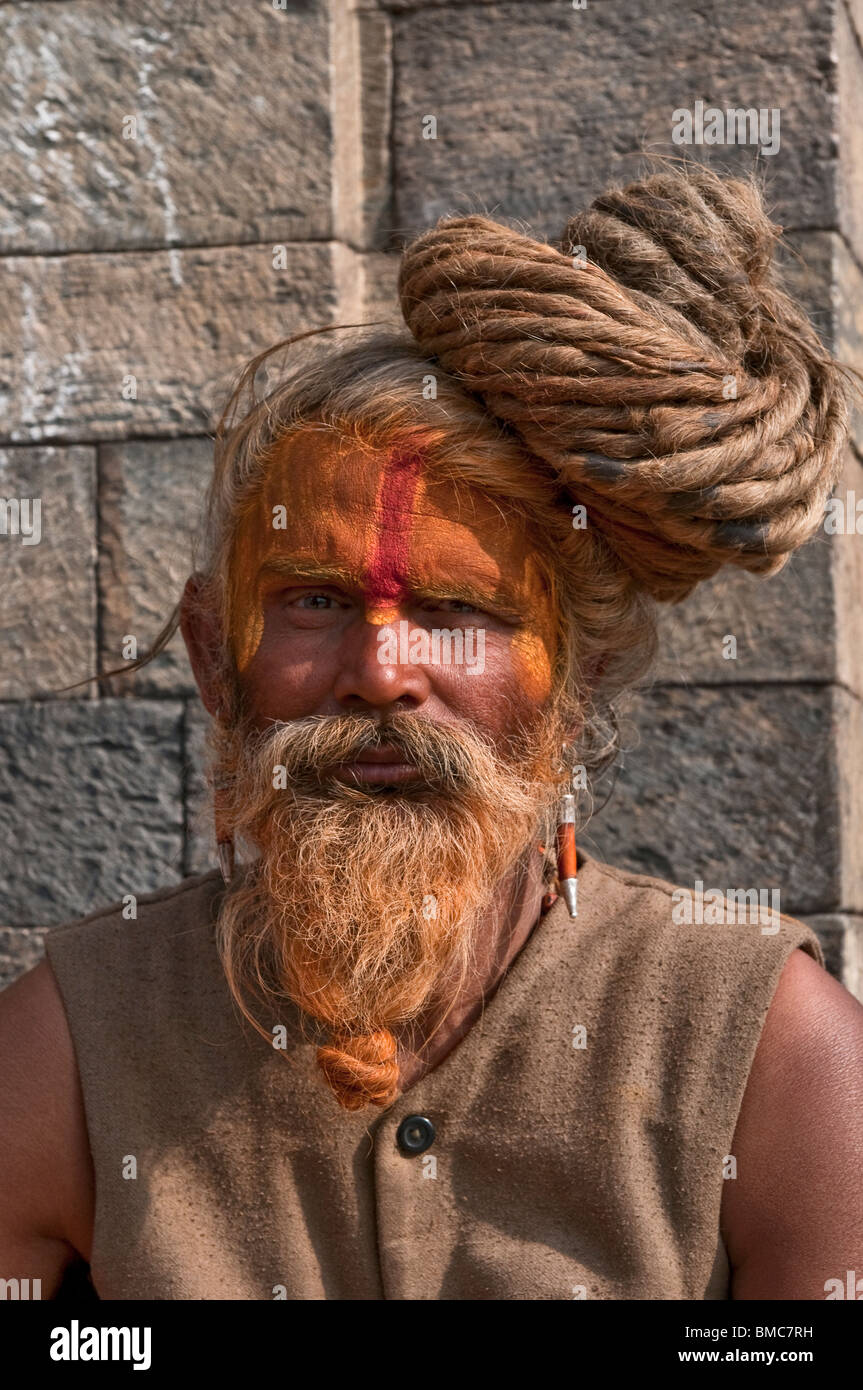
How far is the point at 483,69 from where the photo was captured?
123 inches

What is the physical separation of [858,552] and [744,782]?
0.61 meters

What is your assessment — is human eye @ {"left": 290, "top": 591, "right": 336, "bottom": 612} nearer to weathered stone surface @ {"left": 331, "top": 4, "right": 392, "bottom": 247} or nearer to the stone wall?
the stone wall

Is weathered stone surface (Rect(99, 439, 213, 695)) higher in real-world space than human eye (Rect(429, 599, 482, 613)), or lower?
higher

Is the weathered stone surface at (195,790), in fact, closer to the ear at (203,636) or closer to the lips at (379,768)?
the ear at (203,636)

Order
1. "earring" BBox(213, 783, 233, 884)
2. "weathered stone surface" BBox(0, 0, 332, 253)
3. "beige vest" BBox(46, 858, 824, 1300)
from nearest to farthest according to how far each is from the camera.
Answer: "beige vest" BBox(46, 858, 824, 1300)
"earring" BBox(213, 783, 233, 884)
"weathered stone surface" BBox(0, 0, 332, 253)

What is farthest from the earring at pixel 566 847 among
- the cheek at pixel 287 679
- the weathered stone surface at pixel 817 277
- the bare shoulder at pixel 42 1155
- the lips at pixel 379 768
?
the weathered stone surface at pixel 817 277

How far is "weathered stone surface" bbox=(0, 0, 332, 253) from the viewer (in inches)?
122

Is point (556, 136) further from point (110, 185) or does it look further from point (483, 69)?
point (110, 185)

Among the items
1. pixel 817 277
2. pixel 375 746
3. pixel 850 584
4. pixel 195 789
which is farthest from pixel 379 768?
pixel 817 277

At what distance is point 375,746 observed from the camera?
2.14 meters

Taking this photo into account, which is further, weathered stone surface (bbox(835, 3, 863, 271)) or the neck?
weathered stone surface (bbox(835, 3, 863, 271))

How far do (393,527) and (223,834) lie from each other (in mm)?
557

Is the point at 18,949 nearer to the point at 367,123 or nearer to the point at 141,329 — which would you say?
the point at 141,329

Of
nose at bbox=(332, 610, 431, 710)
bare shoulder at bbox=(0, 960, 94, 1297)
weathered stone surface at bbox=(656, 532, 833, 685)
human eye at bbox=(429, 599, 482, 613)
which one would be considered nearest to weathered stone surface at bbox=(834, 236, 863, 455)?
weathered stone surface at bbox=(656, 532, 833, 685)
